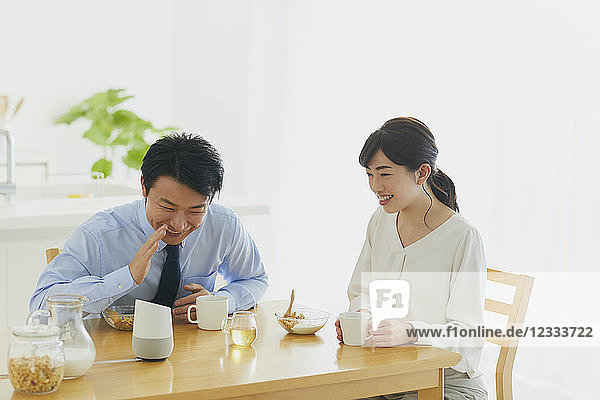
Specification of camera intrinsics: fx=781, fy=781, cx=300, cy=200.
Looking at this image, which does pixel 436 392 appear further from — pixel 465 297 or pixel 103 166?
pixel 103 166

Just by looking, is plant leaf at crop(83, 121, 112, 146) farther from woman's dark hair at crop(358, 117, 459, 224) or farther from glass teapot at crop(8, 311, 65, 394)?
glass teapot at crop(8, 311, 65, 394)

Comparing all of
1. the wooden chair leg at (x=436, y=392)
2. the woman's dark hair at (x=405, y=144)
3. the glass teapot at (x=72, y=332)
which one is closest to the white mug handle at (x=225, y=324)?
the glass teapot at (x=72, y=332)

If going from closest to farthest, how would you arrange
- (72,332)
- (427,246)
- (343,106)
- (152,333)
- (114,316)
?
(72,332), (152,333), (114,316), (427,246), (343,106)

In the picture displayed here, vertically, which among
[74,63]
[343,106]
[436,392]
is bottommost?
[436,392]

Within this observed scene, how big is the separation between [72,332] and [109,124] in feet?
12.9

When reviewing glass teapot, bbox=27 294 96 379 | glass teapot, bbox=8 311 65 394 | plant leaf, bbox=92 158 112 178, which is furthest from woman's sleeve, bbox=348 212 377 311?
plant leaf, bbox=92 158 112 178

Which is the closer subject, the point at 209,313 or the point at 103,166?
the point at 209,313

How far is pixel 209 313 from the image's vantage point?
1.91m

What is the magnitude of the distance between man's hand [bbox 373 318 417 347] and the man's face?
525mm

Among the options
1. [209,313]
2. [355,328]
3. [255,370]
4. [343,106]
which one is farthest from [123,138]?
[255,370]

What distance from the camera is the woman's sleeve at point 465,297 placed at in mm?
1958

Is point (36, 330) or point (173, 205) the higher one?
point (173, 205)

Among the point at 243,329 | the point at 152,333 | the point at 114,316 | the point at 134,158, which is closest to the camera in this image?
the point at 152,333

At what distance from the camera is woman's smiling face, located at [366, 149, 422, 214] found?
2.10 m
